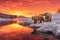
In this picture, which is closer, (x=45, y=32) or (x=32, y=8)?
(x=45, y=32)

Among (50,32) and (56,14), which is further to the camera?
(56,14)

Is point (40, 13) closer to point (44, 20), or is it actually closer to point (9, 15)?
point (44, 20)

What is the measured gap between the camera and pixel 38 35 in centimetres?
356

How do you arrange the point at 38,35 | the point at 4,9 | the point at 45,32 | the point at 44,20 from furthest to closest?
the point at 44,20
the point at 4,9
the point at 45,32
the point at 38,35

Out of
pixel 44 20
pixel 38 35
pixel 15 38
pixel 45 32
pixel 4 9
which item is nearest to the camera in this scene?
pixel 15 38

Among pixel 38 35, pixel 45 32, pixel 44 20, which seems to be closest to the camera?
pixel 38 35

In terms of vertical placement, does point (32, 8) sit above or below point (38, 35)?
above

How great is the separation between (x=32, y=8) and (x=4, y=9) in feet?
1.89

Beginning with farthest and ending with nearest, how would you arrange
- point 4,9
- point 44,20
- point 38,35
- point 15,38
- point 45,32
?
point 44,20 < point 4,9 < point 45,32 < point 38,35 < point 15,38

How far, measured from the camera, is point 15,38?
3.18 m

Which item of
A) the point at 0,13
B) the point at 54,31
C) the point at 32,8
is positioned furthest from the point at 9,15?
the point at 54,31

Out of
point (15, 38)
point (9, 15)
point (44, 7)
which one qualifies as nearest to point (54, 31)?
point (15, 38)

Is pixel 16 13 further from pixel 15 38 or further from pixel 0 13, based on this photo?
pixel 15 38

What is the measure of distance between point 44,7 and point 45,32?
89 cm
